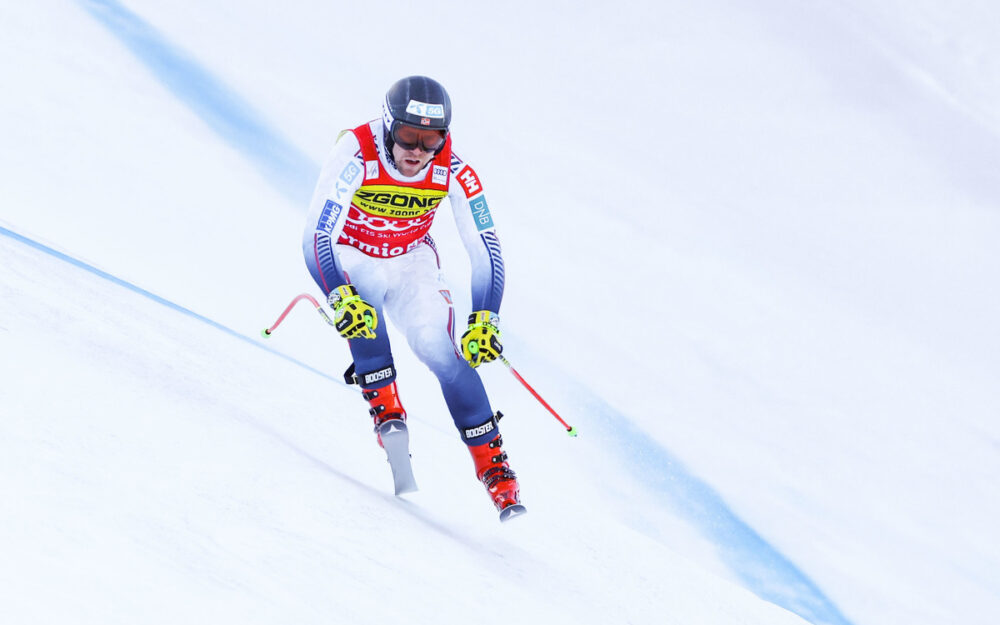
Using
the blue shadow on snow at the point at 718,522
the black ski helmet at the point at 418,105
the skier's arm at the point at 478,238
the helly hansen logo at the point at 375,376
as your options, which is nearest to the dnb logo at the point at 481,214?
the skier's arm at the point at 478,238

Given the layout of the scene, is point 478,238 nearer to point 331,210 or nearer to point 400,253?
point 400,253

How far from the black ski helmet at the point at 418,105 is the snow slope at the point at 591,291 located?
→ 1.22 meters

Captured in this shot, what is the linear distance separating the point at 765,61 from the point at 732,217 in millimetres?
1681

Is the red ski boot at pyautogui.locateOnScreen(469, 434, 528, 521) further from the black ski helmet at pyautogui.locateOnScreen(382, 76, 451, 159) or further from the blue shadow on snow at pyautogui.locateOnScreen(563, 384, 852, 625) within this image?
the blue shadow on snow at pyautogui.locateOnScreen(563, 384, 852, 625)

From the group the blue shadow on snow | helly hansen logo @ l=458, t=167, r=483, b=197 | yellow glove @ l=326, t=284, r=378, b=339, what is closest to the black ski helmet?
helly hansen logo @ l=458, t=167, r=483, b=197

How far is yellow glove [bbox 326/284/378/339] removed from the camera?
11.1ft

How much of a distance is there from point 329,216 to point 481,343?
2.43ft

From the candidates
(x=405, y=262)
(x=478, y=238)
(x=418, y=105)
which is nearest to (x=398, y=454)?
(x=405, y=262)

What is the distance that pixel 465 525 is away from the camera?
3.59 meters

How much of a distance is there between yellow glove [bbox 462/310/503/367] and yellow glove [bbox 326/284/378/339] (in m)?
0.36

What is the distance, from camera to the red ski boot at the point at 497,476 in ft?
12.0

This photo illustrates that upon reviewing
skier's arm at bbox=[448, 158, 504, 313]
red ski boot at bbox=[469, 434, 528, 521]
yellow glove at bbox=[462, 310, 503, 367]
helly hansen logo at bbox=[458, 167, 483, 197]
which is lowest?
red ski boot at bbox=[469, 434, 528, 521]

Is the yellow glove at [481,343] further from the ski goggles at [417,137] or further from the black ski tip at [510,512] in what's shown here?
the ski goggles at [417,137]

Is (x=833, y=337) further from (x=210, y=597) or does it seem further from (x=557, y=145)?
(x=210, y=597)
